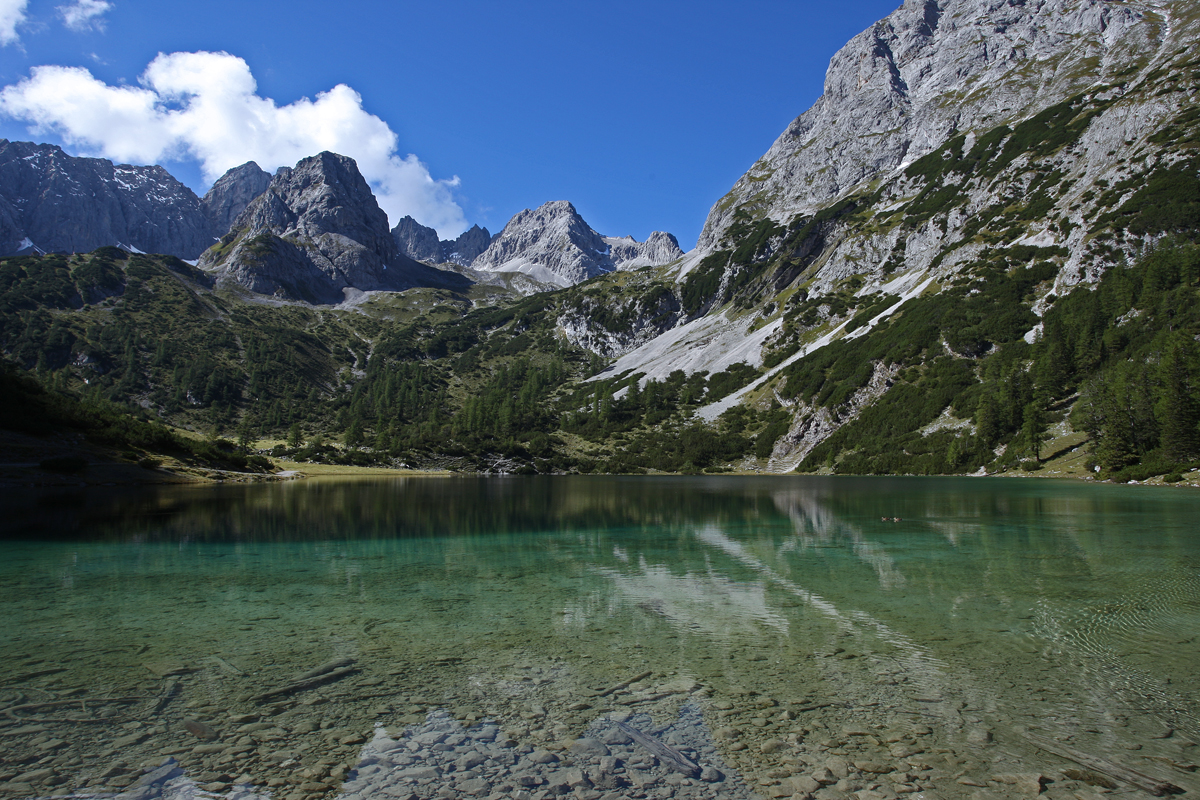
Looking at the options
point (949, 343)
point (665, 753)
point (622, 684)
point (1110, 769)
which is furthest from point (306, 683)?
point (949, 343)

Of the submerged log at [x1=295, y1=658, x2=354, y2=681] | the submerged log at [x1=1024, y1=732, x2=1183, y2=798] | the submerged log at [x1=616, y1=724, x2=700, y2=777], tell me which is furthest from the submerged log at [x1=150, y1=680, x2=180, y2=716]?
the submerged log at [x1=1024, y1=732, x2=1183, y2=798]

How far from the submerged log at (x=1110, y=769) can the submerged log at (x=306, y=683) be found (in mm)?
10637

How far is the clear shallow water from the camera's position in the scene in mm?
7582

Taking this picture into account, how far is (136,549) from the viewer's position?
24.0 meters

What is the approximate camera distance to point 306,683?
32.9 ft

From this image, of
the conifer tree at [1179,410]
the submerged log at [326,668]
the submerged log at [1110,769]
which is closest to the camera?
the submerged log at [1110,769]

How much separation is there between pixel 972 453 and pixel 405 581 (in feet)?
315

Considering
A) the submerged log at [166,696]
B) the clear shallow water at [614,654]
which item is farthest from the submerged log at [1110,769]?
the submerged log at [166,696]

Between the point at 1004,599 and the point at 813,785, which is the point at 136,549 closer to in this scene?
the point at 813,785

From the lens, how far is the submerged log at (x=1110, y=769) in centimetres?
677

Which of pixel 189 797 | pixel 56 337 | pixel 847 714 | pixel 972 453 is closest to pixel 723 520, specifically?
pixel 847 714

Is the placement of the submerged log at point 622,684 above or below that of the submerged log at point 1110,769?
below

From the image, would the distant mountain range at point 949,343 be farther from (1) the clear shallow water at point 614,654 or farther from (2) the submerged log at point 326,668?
(2) the submerged log at point 326,668

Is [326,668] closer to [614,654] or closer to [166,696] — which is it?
[166,696]
